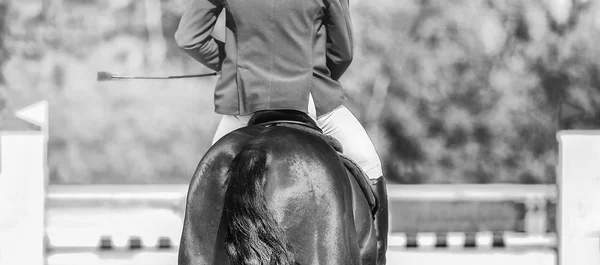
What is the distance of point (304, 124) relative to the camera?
2.50 metres

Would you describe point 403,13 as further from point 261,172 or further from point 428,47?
point 261,172

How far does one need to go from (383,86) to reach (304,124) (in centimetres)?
664

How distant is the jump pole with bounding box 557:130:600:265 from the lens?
3.87m

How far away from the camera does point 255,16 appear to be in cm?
253

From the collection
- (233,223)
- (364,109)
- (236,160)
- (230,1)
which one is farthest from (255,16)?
(364,109)

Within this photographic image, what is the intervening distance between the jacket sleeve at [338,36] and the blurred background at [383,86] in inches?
239

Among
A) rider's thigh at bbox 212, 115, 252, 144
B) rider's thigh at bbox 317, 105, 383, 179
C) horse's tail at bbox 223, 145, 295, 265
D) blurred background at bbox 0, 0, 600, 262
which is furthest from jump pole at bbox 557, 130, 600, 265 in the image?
blurred background at bbox 0, 0, 600, 262

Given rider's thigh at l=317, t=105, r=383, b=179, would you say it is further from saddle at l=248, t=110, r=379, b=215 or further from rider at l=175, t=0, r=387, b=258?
saddle at l=248, t=110, r=379, b=215

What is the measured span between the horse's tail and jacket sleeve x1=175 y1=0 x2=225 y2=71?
73 cm

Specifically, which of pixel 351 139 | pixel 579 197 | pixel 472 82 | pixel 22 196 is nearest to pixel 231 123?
pixel 351 139

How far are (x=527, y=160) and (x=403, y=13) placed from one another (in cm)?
219

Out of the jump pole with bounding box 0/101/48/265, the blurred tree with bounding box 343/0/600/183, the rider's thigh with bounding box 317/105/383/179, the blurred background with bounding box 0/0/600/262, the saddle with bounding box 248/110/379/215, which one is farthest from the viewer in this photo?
the blurred tree with bounding box 343/0/600/183

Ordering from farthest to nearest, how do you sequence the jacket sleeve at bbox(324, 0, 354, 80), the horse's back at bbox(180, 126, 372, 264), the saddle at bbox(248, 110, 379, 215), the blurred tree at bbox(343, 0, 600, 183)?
the blurred tree at bbox(343, 0, 600, 183), the jacket sleeve at bbox(324, 0, 354, 80), the saddle at bbox(248, 110, 379, 215), the horse's back at bbox(180, 126, 372, 264)

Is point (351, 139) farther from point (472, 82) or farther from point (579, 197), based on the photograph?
point (472, 82)
